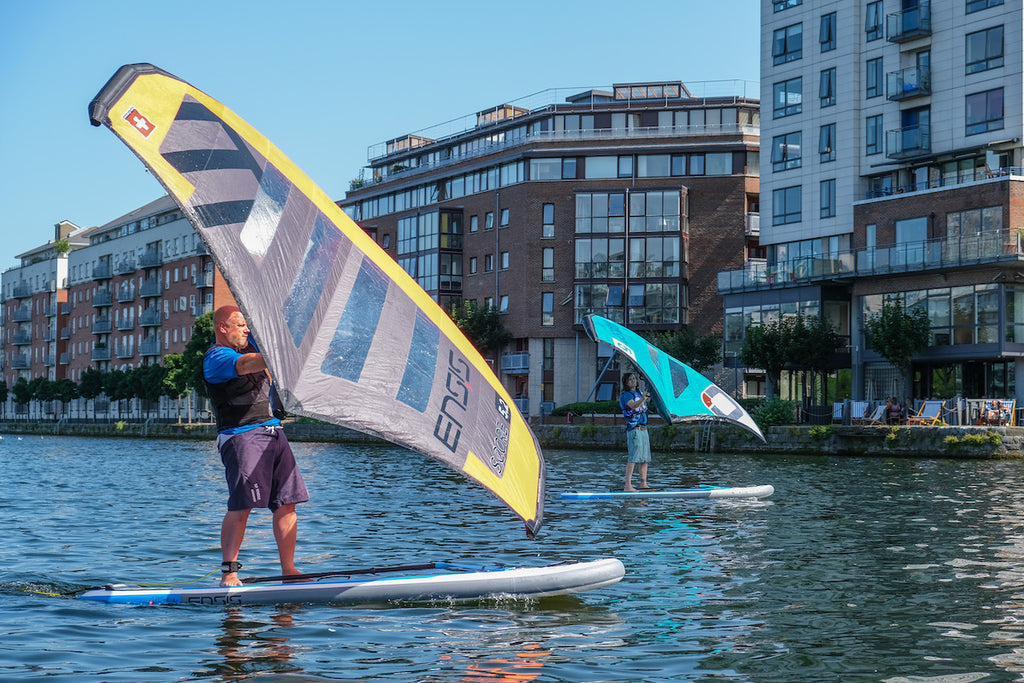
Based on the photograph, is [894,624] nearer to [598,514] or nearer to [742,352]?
[598,514]

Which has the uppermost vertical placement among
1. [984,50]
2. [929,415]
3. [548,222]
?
[984,50]

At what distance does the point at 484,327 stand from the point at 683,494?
5456 centimetres

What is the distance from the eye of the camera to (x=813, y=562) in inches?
489

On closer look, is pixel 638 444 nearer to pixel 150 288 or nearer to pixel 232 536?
pixel 232 536

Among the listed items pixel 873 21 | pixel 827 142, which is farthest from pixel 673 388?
pixel 873 21

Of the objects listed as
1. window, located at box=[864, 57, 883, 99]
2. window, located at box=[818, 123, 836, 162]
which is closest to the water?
window, located at box=[864, 57, 883, 99]

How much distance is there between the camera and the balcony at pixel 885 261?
45.7m

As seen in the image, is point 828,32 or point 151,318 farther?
point 151,318

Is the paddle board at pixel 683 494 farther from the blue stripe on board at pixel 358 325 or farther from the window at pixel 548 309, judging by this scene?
the window at pixel 548 309

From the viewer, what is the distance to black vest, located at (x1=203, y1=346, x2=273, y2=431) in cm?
895

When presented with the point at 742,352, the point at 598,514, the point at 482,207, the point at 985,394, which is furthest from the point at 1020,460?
the point at 482,207

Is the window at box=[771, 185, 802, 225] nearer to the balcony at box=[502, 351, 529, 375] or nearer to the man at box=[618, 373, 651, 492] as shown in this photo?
the balcony at box=[502, 351, 529, 375]

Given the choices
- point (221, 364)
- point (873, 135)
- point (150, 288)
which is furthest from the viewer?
point (150, 288)

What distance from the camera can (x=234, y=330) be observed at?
878 centimetres
